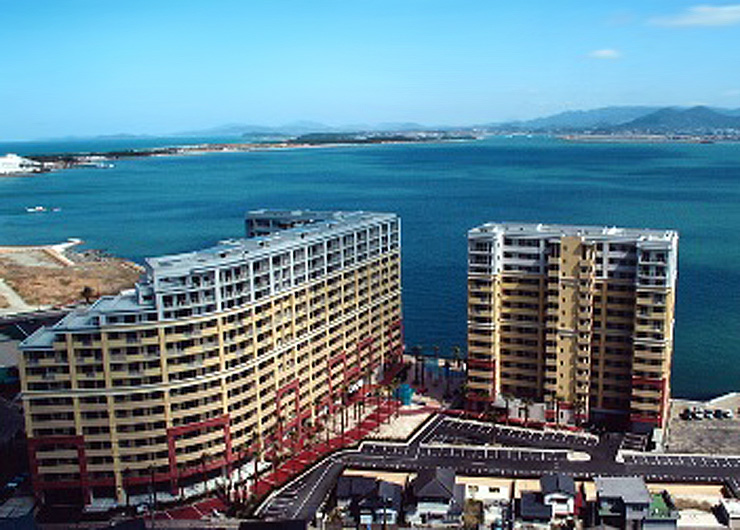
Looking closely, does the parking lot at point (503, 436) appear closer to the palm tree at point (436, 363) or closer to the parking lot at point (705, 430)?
the parking lot at point (705, 430)

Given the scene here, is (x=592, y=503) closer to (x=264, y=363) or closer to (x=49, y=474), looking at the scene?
(x=264, y=363)

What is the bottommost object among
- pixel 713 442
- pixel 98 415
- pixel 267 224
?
pixel 713 442

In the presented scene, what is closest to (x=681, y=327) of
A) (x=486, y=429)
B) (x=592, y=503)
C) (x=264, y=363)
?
(x=486, y=429)

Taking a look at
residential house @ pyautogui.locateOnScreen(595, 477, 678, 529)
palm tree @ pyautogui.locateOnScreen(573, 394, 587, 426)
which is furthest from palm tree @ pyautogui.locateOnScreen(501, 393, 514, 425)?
residential house @ pyautogui.locateOnScreen(595, 477, 678, 529)

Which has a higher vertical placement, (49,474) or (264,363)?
(264,363)

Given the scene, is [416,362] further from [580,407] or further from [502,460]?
[502,460]

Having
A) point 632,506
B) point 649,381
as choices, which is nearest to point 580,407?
point 649,381
